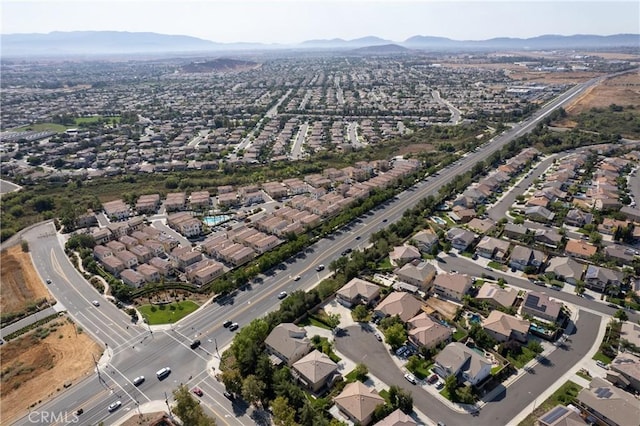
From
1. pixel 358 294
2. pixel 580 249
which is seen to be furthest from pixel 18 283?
pixel 580 249

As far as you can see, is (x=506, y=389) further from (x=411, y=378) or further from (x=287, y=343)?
(x=287, y=343)

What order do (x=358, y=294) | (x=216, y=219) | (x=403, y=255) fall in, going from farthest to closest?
(x=216, y=219), (x=403, y=255), (x=358, y=294)

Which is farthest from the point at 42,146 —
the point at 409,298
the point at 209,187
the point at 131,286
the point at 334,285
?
the point at 409,298

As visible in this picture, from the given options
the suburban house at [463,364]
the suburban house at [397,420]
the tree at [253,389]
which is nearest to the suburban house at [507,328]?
the suburban house at [463,364]

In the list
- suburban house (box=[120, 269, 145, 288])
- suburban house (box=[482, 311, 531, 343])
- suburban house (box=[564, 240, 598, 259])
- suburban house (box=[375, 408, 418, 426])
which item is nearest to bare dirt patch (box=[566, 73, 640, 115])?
suburban house (box=[564, 240, 598, 259])

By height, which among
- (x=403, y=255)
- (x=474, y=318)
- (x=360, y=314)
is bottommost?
(x=474, y=318)

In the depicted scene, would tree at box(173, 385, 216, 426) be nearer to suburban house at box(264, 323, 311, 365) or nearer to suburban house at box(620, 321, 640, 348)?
suburban house at box(264, 323, 311, 365)
